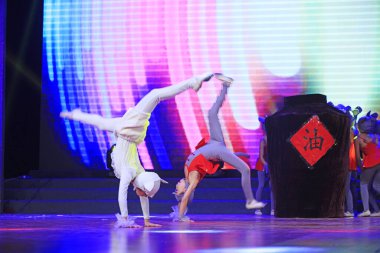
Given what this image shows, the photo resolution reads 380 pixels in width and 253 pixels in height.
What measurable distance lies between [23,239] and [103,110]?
6444 millimetres

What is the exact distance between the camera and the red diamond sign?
709 centimetres

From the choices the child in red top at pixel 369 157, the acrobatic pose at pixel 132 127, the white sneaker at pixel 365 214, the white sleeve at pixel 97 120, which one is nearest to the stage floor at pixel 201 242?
the acrobatic pose at pixel 132 127

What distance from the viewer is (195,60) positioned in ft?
34.2

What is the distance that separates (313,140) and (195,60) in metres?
3.70

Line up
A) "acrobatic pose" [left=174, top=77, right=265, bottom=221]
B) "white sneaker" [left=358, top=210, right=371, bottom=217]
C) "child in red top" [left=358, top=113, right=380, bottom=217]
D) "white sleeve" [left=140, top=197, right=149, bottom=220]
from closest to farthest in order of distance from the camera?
"white sleeve" [left=140, top=197, right=149, bottom=220], "acrobatic pose" [left=174, top=77, right=265, bottom=221], "white sneaker" [left=358, top=210, right=371, bottom=217], "child in red top" [left=358, top=113, right=380, bottom=217]

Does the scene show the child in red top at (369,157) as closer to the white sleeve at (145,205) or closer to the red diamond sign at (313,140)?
the red diamond sign at (313,140)

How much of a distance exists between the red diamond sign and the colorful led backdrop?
3.07 metres

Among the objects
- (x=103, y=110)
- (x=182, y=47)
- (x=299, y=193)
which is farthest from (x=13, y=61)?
(x=299, y=193)

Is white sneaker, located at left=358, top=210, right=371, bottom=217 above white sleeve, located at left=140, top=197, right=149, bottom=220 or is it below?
below

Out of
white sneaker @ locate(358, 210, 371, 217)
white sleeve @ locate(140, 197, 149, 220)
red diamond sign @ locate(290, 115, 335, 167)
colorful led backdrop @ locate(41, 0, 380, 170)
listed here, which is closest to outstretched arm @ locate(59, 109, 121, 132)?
white sleeve @ locate(140, 197, 149, 220)

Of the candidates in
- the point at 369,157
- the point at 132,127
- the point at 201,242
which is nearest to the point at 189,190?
the point at 132,127

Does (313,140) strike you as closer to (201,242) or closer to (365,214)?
(365,214)

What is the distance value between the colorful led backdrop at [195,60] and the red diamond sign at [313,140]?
121 inches

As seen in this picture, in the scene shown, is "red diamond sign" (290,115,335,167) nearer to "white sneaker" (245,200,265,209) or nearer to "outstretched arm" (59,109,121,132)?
"white sneaker" (245,200,265,209)
